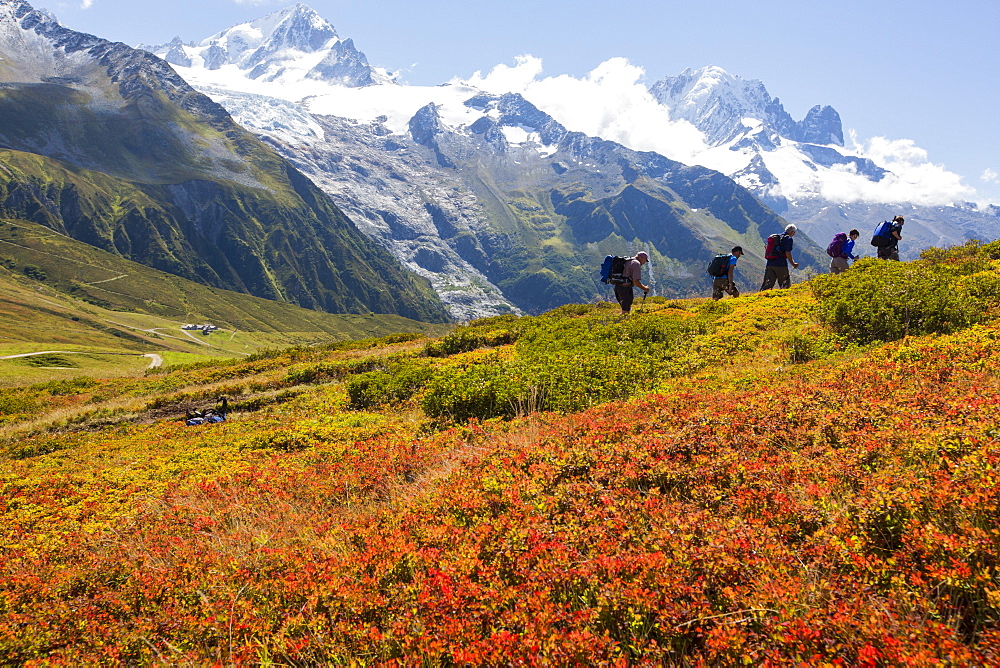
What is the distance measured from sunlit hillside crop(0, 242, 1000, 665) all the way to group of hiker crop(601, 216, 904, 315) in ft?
33.3

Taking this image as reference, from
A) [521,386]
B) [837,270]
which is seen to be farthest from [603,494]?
[837,270]

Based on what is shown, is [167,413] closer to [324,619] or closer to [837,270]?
[324,619]

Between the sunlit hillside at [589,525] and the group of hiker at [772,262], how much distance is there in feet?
33.3

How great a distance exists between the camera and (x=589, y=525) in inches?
221

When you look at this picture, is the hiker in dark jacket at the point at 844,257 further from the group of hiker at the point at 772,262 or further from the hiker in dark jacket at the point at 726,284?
the hiker in dark jacket at the point at 726,284

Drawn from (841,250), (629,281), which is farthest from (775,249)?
(629,281)

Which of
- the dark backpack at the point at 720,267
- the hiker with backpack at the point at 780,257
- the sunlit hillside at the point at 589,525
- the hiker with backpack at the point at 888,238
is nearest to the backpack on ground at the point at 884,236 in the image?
the hiker with backpack at the point at 888,238

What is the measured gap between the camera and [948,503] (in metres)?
4.30

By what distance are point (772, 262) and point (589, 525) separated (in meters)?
24.3

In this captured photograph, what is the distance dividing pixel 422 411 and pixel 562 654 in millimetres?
10800

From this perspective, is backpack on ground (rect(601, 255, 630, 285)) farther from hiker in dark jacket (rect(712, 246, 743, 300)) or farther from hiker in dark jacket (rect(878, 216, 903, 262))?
hiker in dark jacket (rect(878, 216, 903, 262))

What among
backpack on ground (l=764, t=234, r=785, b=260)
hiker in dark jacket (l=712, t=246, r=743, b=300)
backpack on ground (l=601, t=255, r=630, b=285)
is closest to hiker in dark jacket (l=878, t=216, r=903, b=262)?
backpack on ground (l=764, t=234, r=785, b=260)

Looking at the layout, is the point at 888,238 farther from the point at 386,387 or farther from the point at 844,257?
the point at 386,387

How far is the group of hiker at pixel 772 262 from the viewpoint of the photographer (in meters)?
23.0
